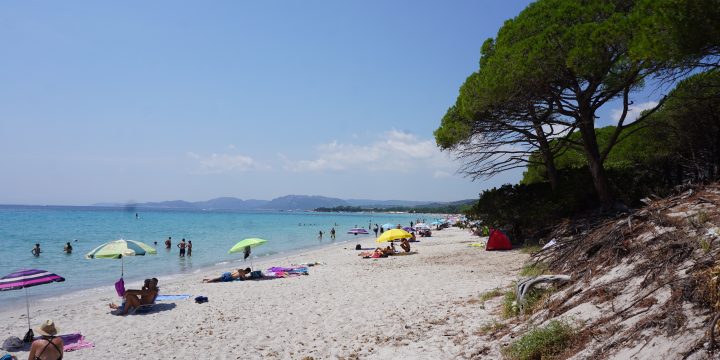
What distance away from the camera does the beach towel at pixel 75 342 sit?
26.6ft

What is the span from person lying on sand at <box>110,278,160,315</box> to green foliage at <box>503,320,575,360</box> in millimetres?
9923

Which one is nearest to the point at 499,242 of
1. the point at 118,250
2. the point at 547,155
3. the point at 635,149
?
the point at 547,155

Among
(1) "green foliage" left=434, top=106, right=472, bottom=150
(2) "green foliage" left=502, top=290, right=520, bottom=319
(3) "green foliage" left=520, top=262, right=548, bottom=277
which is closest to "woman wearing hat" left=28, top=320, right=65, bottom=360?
(2) "green foliage" left=502, top=290, right=520, bottom=319

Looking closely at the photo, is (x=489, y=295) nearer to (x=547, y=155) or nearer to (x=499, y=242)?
(x=499, y=242)

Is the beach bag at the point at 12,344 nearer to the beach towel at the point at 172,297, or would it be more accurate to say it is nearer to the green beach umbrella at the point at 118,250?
the green beach umbrella at the point at 118,250

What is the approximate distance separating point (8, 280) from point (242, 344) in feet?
17.4

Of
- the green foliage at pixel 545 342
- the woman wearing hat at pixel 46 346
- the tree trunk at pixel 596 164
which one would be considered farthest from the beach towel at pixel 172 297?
the tree trunk at pixel 596 164

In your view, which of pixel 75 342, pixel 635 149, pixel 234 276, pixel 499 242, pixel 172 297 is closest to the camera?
pixel 75 342

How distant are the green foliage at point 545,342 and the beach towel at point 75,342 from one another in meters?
7.80

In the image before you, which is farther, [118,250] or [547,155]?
[547,155]

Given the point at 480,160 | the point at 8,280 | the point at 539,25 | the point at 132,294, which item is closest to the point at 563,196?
the point at 480,160

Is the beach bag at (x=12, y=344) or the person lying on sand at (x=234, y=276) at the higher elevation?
the beach bag at (x=12, y=344)

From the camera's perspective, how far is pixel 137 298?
11.4m

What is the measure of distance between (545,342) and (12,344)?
948 cm
